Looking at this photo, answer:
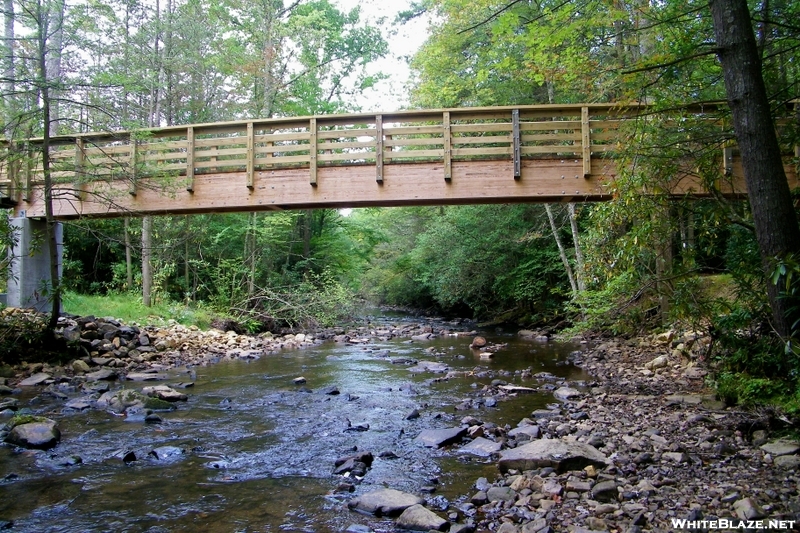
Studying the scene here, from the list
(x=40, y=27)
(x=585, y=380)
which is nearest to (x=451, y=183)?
(x=585, y=380)

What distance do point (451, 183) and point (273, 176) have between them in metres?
3.60

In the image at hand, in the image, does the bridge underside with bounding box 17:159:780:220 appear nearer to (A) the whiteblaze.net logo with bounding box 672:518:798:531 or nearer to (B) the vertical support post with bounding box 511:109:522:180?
(B) the vertical support post with bounding box 511:109:522:180

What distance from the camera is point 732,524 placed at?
346 centimetres

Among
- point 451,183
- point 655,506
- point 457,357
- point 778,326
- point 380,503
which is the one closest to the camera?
point 655,506

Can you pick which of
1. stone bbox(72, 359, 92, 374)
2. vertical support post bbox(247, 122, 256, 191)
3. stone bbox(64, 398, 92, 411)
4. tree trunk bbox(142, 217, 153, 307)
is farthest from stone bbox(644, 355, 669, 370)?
tree trunk bbox(142, 217, 153, 307)

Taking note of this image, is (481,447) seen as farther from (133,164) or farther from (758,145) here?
(133,164)

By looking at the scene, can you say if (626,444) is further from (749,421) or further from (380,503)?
(380,503)

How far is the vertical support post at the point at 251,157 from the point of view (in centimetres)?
1093

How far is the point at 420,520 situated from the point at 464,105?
1936 centimetres

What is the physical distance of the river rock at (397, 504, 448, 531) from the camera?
3957 mm

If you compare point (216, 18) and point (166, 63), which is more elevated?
point (216, 18)

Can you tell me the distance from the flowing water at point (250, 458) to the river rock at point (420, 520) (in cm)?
19

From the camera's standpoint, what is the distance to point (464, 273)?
873 inches

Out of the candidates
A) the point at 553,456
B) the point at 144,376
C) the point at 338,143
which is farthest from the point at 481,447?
the point at 144,376
